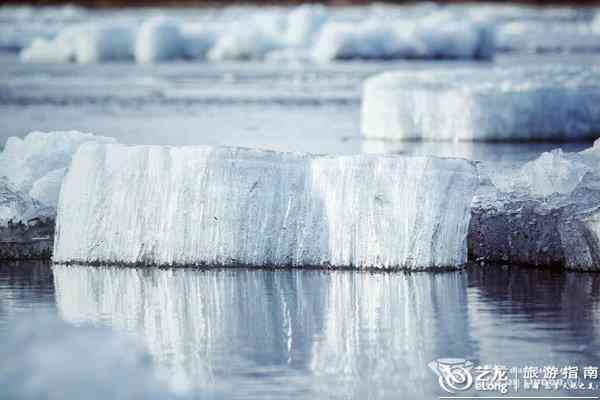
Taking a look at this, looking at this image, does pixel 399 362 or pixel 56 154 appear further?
pixel 56 154

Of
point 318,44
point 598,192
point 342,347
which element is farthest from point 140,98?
point 342,347

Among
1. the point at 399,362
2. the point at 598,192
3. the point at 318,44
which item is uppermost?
the point at 318,44

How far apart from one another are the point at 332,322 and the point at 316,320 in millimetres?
102

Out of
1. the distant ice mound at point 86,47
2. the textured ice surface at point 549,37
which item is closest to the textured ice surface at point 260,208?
the textured ice surface at point 549,37

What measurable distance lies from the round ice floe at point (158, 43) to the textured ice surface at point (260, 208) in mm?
28426

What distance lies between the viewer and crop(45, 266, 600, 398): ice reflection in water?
635cm

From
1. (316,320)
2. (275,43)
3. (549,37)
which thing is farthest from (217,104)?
(549,37)

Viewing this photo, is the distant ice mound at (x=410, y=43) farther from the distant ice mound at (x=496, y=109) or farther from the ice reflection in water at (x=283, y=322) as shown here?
the ice reflection in water at (x=283, y=322)

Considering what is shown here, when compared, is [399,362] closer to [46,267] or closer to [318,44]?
[46,267]

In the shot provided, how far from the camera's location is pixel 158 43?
3791 cm

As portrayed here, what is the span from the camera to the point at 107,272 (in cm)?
906

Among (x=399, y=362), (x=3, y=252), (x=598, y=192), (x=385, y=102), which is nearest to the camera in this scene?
(x=399, y=362)

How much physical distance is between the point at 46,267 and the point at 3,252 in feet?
1.65

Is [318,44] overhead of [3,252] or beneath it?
overhead
